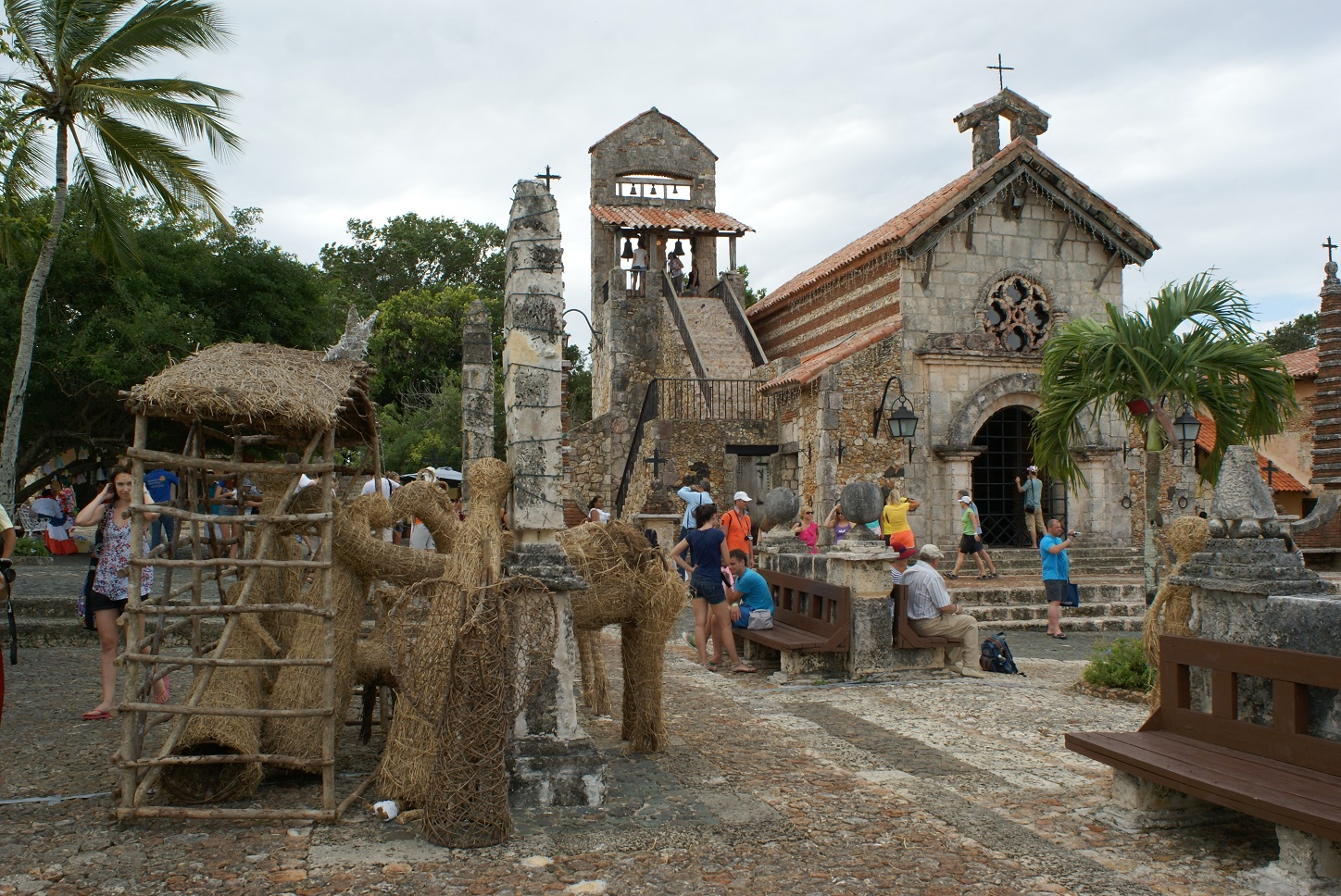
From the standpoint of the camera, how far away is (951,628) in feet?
29.3

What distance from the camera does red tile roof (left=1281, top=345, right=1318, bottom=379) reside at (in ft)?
79.8

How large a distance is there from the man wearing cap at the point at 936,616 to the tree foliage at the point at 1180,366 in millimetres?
3288

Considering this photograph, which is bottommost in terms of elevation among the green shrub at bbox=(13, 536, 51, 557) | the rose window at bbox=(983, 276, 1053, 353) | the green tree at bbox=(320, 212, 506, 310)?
the green shrub at bbox=(13, 536, 51, 557)

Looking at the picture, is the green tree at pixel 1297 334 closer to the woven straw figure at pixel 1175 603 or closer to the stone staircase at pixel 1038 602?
the stone staircase at pixel 1038 602

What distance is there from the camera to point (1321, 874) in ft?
12.4

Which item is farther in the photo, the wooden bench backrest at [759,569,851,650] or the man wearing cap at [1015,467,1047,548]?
the man wearing cap at [1015,467,1047,548]

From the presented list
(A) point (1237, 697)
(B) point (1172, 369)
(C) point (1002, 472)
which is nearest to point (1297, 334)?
(C) point (1002, 472)

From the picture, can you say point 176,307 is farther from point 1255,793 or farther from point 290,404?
point 1255,793

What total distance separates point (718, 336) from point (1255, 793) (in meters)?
19.3

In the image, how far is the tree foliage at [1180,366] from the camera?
35.2 feet

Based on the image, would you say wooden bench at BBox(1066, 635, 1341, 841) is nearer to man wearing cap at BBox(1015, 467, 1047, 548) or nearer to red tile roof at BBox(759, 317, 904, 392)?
red tile roof at BBox(759, 317, 904, 392)

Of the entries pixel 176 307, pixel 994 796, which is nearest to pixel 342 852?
pixel 994 796

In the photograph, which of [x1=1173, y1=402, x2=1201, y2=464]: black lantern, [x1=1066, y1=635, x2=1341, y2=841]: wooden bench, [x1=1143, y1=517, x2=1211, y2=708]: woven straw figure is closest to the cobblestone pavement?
[x1=1066, y1=635, x2=1341, y2=841]: wooden bench

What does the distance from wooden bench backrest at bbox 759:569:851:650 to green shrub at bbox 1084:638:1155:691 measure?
2.00 meters
